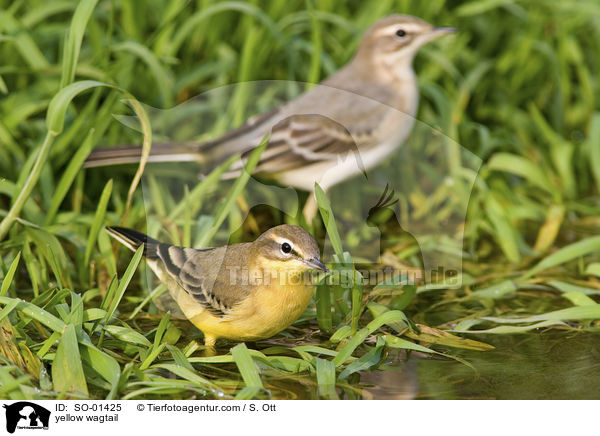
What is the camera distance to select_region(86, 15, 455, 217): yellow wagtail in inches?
207

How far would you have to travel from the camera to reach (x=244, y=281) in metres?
4.15

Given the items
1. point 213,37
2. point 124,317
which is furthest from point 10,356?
point 213,37

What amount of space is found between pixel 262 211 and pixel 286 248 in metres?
0.67

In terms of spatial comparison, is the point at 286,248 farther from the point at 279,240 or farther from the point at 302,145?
the point at 302,145

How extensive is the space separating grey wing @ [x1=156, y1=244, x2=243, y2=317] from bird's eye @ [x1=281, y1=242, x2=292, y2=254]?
0.34 m

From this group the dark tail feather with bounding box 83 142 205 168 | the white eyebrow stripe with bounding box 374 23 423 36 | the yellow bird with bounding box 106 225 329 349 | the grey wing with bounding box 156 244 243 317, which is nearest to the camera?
the yellow bird with bounding box 106 225 329 349

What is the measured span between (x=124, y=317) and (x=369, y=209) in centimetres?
150

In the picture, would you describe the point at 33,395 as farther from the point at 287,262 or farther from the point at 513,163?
the point at 513,163

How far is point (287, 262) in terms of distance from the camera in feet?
13.0

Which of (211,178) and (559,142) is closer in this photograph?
(211,178)

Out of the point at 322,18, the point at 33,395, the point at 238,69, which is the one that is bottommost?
the point at 33,395

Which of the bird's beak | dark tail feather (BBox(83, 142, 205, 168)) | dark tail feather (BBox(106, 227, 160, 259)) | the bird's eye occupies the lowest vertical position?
the bird's beak
